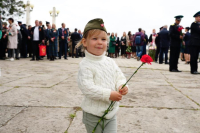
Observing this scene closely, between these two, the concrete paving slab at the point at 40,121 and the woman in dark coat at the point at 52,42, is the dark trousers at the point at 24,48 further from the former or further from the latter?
the concrete paving slab at the point at 40,121

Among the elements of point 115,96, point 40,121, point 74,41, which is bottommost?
point 40,121

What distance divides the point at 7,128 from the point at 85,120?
891mm

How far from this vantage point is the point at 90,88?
127cm

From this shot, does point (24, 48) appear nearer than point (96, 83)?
No

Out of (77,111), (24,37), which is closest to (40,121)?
(77,111)

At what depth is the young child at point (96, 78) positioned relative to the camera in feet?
4.24

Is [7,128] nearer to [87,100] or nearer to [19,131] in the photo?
[19,131]

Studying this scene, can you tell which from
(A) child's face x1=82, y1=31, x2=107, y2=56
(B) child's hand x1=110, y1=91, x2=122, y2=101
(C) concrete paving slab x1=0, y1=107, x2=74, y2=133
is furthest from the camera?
(C) concrete paving slab x1=0, y1=107, x2=74, y2=133

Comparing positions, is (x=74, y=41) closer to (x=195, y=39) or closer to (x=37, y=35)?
(x=37, y=35)

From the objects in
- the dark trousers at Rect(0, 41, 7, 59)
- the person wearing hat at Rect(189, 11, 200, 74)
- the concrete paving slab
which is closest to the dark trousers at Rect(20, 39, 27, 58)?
the dark trousers at Rect(0, 41, 7, 59)

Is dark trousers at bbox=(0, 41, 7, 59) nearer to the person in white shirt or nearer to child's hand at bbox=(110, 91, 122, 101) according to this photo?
the person in white shirt

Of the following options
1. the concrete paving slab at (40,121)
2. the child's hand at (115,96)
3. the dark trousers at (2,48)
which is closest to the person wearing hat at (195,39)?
the concrete paving slab at (40,121)

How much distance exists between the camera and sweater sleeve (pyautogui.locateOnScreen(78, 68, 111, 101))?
125cm

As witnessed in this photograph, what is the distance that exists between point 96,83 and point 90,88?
77 mm
